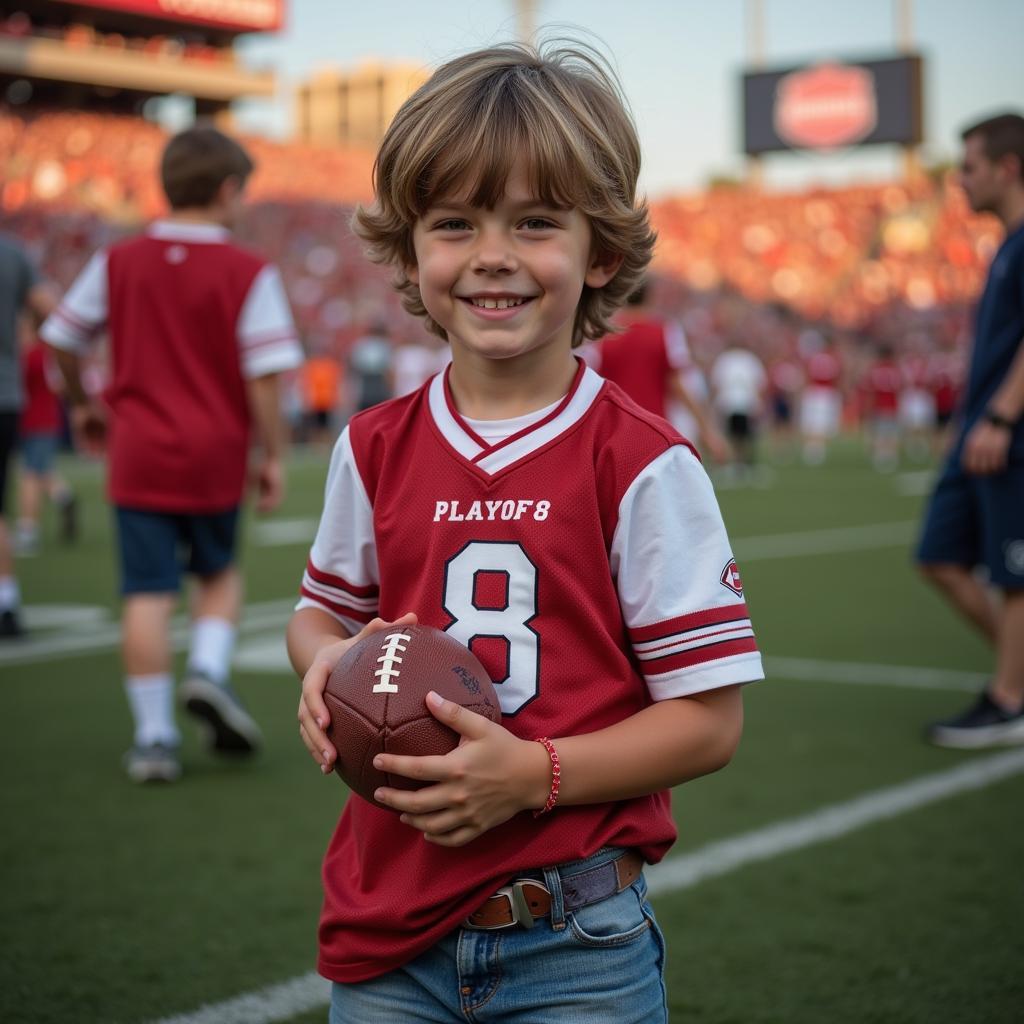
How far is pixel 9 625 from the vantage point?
697 centimetres

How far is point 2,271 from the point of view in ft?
22.7

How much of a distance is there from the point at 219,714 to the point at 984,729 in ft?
8.61

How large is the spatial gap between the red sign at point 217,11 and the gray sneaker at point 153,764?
4658 cm

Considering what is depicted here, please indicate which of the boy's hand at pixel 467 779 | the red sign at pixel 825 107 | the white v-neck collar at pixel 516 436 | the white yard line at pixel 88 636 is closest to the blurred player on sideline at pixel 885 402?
the white yard line at pixel 88 636

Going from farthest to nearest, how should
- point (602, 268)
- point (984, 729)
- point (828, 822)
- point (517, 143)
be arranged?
point (984, 729)
point (828, 822)
point (602, 268)
point (517, 143)

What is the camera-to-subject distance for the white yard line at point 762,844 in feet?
9.57

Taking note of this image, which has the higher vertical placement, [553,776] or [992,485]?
[553,776]

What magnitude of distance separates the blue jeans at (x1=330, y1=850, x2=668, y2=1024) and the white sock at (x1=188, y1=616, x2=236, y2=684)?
2958 millimetres

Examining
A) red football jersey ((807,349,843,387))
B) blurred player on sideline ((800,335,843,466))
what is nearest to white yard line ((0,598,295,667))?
blurred player on sideline ((800,335,843,466))

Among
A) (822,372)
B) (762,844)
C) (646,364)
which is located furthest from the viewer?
(822,372)

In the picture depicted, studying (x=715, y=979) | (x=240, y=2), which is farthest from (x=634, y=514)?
(x=240, y=2)

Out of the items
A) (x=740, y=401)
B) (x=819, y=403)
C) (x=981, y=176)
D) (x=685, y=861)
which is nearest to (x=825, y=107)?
(x=819, y=403)

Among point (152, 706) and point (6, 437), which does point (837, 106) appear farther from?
point (152, 706)

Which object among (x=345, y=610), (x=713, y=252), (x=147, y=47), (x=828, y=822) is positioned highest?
(x=147, y=47)
